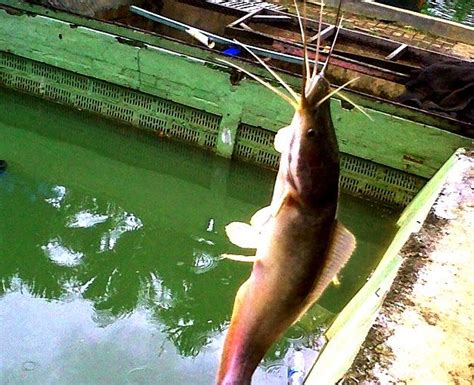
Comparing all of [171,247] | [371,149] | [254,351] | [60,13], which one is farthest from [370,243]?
[254,351]

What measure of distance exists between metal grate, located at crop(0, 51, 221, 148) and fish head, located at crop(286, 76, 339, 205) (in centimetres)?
451

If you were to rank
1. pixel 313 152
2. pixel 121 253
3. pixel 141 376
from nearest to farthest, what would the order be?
pixel 313 152 → pixel 141 376 → pixel 121 253

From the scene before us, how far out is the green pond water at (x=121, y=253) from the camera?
3.84 m

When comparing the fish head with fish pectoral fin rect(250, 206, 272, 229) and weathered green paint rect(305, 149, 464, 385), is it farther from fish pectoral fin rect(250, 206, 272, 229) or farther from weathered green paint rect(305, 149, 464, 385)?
weathered green paint rect(305, 149, 464, 385)

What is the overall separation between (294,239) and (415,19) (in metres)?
8.25

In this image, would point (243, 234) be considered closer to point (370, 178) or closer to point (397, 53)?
point (370, 178)

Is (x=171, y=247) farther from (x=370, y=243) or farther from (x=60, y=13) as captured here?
(x=60, y=13)

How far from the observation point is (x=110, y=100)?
6223 millimetres

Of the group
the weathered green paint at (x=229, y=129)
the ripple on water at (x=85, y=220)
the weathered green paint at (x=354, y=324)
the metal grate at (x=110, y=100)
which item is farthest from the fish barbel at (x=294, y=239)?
the metal grate at (x=110, y=100)

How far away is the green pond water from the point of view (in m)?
3.84

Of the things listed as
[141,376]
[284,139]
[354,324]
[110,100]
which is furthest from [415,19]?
[284,139]

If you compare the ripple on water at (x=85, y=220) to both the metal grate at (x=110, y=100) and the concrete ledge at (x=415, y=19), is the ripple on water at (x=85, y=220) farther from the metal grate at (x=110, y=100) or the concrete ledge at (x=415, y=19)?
the concrete ledge at (x=415, y=19)

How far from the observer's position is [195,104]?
5.91 meters

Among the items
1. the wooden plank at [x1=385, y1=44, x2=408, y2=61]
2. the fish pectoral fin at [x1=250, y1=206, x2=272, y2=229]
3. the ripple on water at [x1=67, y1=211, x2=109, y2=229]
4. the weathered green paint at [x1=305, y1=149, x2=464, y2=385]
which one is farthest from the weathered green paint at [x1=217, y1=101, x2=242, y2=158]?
the fish pectoral fin at [x1=250, y1=206, x2=272, y2=229]
